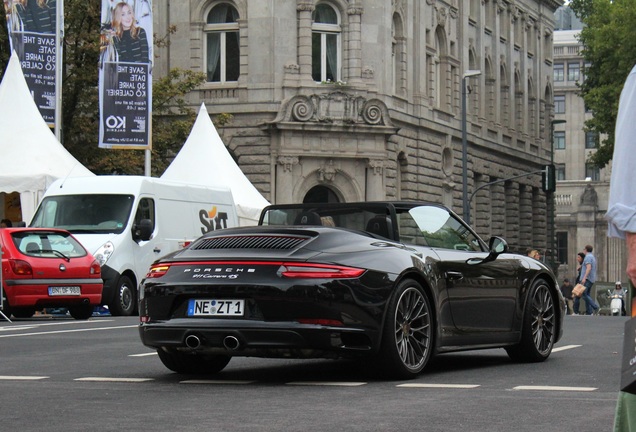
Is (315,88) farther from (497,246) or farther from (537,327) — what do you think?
(497,246)

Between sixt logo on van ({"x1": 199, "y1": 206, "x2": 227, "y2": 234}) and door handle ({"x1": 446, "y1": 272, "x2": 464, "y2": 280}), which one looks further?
sixt logo on van ({"x1": 199, "y1": 206, "x2": 227, "y2": 234})

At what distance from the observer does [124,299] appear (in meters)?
26.0

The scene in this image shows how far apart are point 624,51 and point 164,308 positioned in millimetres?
56332

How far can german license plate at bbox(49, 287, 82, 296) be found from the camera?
23.1m

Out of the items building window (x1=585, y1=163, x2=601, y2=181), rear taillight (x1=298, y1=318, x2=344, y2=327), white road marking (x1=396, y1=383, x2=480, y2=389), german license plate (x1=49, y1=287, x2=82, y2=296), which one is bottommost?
white road marking (x1=396, y1=383, x2=480, y2=389)

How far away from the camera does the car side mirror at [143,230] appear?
83.3ft

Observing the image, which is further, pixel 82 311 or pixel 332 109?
pixel 332 109

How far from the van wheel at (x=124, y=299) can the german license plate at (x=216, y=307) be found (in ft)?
50.6

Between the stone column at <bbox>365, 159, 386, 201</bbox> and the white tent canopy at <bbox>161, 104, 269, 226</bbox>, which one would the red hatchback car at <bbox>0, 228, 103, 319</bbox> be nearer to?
the white tent canopy at <bbox>161, 104, 269, 226</bbox>

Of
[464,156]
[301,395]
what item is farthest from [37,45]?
[301,395]

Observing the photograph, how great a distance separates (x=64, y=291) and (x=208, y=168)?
39.6ft

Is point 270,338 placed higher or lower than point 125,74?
lower

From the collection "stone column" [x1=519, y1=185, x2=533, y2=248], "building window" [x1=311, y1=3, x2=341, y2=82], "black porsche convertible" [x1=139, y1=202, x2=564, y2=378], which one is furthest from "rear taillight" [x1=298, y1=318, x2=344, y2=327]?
"stone column" [x1=519, y1=185, x2=533, y2=248]

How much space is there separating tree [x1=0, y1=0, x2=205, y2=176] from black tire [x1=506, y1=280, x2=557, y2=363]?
3147 cm
